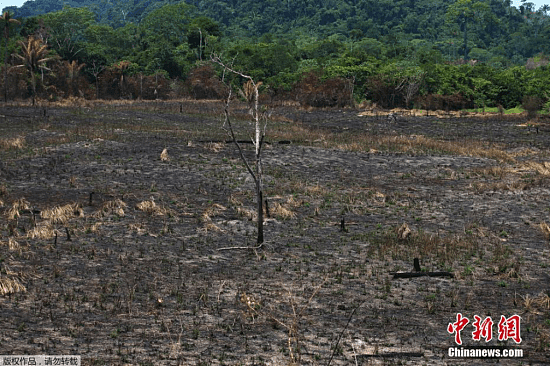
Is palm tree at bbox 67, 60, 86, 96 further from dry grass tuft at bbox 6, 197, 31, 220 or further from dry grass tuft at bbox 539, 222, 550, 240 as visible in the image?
dry grass tuft at bbox 539, 222, 550, 240

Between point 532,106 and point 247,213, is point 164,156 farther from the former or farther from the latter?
point 532,106

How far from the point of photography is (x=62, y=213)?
22125mm

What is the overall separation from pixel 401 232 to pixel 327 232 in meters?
2.56

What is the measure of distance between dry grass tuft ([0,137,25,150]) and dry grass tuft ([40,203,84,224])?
13.9 m

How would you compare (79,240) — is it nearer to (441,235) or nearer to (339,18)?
(441,235)

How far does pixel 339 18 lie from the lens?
636ft

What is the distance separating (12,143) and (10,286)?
2259 centimetres

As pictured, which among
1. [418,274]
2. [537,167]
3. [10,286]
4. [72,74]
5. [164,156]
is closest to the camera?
[10,286]

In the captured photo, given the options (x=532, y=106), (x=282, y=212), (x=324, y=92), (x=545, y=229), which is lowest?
(x=545, y=229)

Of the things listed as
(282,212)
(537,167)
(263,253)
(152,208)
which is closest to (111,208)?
(152,208)

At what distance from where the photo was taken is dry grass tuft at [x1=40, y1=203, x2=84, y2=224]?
21656 mm

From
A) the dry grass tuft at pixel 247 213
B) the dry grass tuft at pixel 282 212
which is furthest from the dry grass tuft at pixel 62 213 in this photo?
the dry grass tuft at pixel 282 212

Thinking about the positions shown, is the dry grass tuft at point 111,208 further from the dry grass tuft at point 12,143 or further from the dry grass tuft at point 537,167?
the dry grass tuft at point 537,167

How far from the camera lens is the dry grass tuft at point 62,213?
21.7 metres
